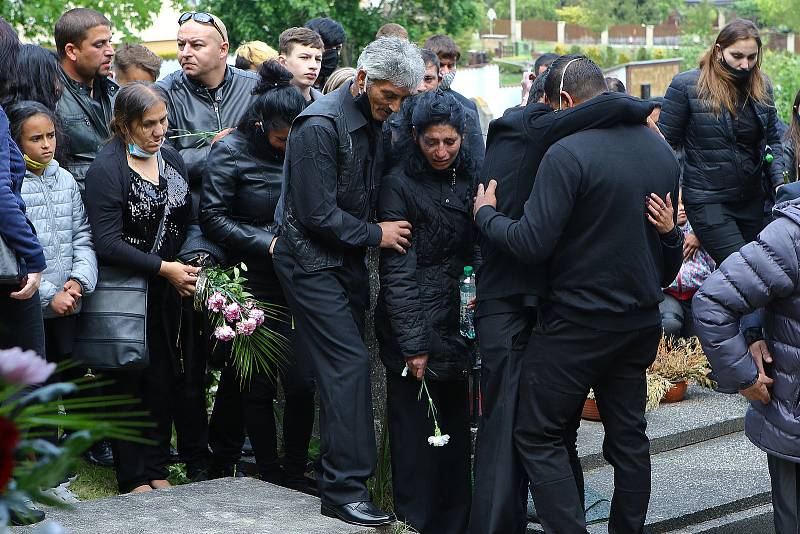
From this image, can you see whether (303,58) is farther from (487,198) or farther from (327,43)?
(487,198)

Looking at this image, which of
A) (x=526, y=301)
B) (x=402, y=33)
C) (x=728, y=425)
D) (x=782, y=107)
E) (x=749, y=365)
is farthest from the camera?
(x=782, y=107)

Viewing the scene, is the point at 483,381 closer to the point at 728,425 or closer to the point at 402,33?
the point at 728,425

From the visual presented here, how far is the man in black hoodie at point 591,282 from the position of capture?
4.38 meters

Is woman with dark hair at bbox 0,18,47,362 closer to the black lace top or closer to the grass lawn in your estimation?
the black lace top

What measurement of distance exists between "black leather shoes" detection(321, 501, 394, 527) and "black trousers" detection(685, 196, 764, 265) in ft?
10.6

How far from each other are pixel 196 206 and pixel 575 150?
82.8 inches

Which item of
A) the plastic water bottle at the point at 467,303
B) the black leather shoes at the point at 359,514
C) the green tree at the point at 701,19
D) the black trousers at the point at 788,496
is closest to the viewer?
the black trousers at the point at 788,496

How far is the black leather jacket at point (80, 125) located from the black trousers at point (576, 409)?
7.80 feet

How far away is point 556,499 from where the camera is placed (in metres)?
4.59

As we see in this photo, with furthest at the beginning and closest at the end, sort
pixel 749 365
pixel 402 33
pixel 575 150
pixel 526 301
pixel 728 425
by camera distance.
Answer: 1. pixel 402 33
2. pixel 728 425
3. pixel 526 301
4. pixel 575 150
5. pixel 749 365

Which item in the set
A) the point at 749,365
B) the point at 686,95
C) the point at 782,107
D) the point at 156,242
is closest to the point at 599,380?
the point at 749,365

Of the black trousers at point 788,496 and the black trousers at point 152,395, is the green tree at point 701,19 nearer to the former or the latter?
the black trousers at point 152,395

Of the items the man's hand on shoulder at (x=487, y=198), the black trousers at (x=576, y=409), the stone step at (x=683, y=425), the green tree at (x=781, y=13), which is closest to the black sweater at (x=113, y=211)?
the man's hand on shoulder at (x=487, y=198)

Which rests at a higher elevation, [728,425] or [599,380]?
[599,380]
